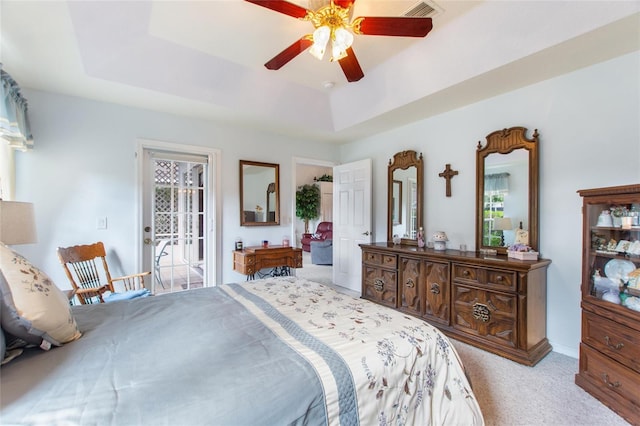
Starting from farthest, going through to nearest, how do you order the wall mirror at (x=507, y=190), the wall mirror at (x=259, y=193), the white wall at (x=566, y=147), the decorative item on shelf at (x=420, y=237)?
the wall mirror at (x=259, y=193)
the decorative item on shelf at (x=420, y=237)
the wall mirror at (x=507, y=190)
the white wall at (x=566, y=147)

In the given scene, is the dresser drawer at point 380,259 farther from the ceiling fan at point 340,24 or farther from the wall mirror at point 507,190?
the ceiling fan at point 340,24

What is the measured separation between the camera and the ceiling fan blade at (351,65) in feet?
6.66

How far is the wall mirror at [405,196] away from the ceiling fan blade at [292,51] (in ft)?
7.22

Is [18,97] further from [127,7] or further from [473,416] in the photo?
[473,416]

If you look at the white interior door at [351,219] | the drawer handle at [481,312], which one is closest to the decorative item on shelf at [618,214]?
the drawer handle at [481,312]

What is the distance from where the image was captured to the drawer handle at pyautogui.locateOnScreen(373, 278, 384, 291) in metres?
3.50

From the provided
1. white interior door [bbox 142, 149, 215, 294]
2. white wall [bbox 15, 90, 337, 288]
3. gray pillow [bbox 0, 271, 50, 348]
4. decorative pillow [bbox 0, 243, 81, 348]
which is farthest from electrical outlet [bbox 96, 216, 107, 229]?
gray pillow [bbox 0, 271, 50, 348]

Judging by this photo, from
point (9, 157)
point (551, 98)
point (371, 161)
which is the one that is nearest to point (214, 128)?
point (9, 157)

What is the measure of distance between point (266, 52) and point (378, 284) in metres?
2.84

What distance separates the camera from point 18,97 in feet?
7.70

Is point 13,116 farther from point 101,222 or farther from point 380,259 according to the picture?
point 380,259

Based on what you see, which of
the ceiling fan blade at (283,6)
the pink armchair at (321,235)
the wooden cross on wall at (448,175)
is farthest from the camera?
the pink armchair at (321,235)

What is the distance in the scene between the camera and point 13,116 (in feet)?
7.13

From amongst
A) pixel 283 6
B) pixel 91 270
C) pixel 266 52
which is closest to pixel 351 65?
pixel 283 6
